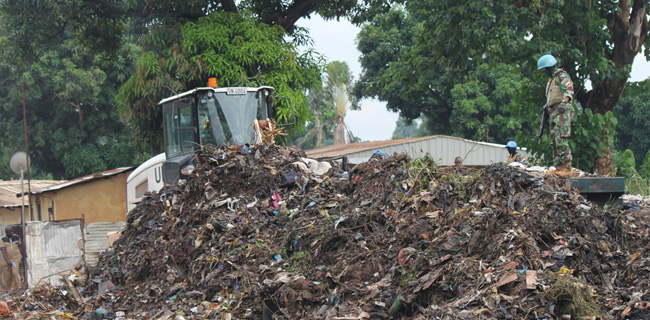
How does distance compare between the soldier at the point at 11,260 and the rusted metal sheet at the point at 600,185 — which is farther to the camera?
the soldier at the point at 11,260

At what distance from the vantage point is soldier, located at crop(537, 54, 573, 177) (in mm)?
7547

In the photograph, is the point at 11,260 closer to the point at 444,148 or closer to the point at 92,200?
the point at 92,200

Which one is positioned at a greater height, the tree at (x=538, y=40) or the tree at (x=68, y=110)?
the tree at (x=68, y=110)

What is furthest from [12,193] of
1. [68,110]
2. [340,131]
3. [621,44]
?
[621,44]

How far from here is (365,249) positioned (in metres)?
5.77

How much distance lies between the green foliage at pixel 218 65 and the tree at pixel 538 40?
137 inches

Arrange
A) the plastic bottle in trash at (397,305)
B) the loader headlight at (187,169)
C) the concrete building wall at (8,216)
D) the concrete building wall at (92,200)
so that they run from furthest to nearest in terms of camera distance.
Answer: the concrete building wall at (8,216), the concrete building wall at (92,200), the loader headlight at (187,169), the plastic bottle in trash at (397,305)

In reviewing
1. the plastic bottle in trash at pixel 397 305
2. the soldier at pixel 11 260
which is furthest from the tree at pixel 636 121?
the plastic bottle in trash at pixel 397 305

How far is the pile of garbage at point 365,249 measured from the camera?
186 inches

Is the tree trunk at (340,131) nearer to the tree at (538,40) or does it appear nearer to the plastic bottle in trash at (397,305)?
the tree at (538,40)

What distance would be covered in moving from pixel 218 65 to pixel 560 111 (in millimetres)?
9514

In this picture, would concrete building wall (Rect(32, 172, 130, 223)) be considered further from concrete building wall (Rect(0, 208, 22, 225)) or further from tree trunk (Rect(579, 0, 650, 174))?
tree trunk (Rect(579, 0, 650, 174))

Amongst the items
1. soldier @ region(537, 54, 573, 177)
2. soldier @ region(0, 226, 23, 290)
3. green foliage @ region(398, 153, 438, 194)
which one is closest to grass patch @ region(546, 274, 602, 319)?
green foliage @ region(398, 153, 438, 194)

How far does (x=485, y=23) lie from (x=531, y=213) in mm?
6720
